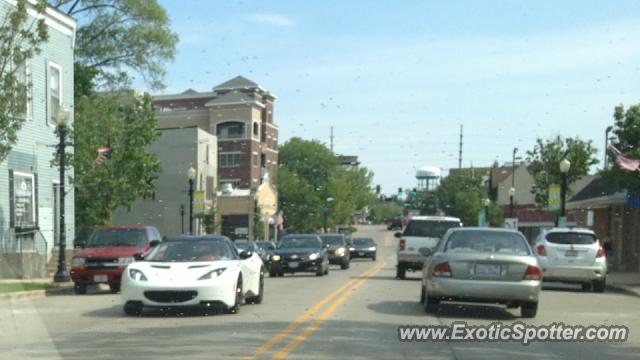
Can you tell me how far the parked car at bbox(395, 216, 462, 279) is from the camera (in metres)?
27.9

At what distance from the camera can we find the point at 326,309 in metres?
16.9

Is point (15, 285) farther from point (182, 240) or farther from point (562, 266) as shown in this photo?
point (562, 266)

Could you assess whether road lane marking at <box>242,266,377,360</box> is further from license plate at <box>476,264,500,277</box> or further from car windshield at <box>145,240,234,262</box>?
license plate at <box>476,264,500,277</box>

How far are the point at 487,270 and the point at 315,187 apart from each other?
79.5 metres

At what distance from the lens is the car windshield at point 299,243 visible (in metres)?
32.8

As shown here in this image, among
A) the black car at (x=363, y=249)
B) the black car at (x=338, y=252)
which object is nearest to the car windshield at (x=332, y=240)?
Answer: the black car at (x=338, y=252)

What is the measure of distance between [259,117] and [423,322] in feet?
251

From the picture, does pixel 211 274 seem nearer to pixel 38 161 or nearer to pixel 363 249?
pixel 38 161

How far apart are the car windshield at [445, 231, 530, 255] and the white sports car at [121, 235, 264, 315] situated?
3.78 meters

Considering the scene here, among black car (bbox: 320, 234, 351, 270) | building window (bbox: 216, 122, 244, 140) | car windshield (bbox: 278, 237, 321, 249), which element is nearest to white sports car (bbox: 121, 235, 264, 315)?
car windshield (bbox: 278, 237, 321, 249)

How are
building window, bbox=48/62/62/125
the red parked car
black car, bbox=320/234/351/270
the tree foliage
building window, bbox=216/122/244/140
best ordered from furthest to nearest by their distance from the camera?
the tree foliage → building window, bbox=216/122/244/140 → black car, bbox=320/234/351/270 → building window, bbox=48/62/62/125 → the red parked car

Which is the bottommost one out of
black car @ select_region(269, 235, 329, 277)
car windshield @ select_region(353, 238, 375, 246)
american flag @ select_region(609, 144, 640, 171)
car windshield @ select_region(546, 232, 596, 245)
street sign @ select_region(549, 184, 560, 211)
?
car windshield @ select_region(353, 238, 375, 246)

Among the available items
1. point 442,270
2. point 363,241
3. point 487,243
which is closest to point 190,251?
point 442,270

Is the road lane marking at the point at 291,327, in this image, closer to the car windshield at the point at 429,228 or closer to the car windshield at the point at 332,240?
the car windshield at the point at 429,228
